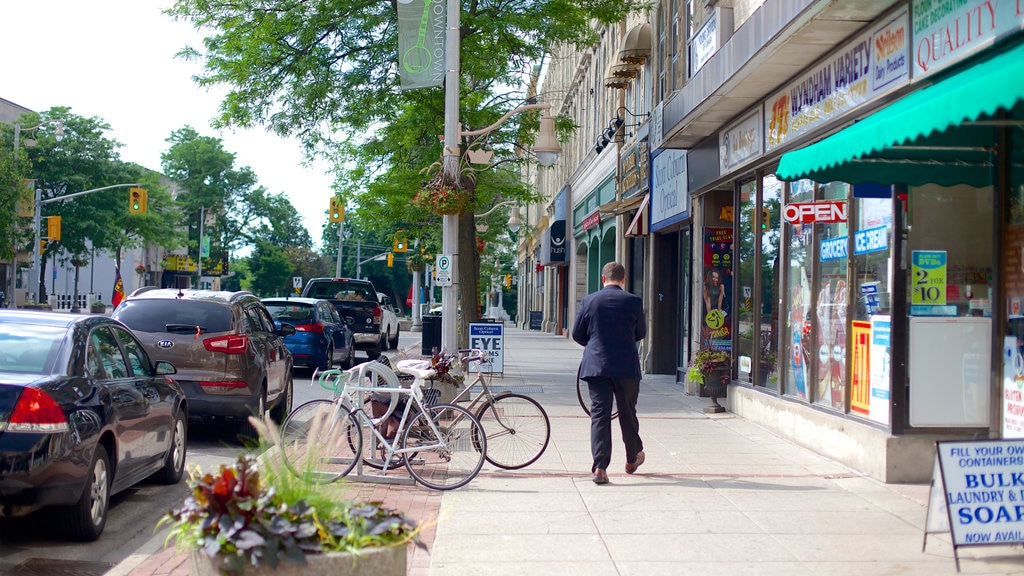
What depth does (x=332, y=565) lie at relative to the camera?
3.90 m

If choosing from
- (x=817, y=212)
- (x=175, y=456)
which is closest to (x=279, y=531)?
(x=175, y=456)

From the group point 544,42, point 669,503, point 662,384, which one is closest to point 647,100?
point 544,42

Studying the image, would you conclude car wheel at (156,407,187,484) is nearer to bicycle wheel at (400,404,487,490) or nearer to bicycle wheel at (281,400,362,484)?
bicycle wheel at (281,400,362,484)

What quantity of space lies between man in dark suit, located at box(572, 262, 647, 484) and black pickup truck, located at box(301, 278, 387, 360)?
1665cm

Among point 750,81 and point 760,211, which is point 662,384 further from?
point 750,81

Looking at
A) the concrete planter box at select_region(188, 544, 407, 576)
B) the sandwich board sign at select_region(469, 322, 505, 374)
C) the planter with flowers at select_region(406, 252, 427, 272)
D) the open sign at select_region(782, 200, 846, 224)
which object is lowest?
the concrete planter box at select_region(188, 544, 407, 576)

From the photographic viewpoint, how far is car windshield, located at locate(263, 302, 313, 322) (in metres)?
19.5

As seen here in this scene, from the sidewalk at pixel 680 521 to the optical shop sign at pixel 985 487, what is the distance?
222 millimetres

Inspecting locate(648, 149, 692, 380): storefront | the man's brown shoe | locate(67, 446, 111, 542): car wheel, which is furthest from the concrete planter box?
locate(648, 149, 692, 380): storefront

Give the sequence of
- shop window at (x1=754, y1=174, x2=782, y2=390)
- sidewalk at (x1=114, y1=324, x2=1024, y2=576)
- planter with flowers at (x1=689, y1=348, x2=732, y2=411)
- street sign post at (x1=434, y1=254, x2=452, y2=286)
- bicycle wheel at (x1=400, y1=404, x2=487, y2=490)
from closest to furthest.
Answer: sidewalk at (x1=114, y1=324, x2=1024, y2=576)
bicycle wheel at (x1=400, y1=404, x2=487, y2=490)
shop window at (x1=754, y1=174, x2=782, y2=390)
planter with flowers at (x1=689, y1=348, x2=732, y2=411)
street sign post at (x1=434, y1=254, x2=452, y2=286)

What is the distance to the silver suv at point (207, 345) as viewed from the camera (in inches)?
424

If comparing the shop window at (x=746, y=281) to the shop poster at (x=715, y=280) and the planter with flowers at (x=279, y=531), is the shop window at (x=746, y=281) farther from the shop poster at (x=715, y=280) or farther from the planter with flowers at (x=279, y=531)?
the planter with flowers at (x=279, y=531)

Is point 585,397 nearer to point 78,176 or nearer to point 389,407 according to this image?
point 389,407

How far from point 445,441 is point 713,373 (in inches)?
262
